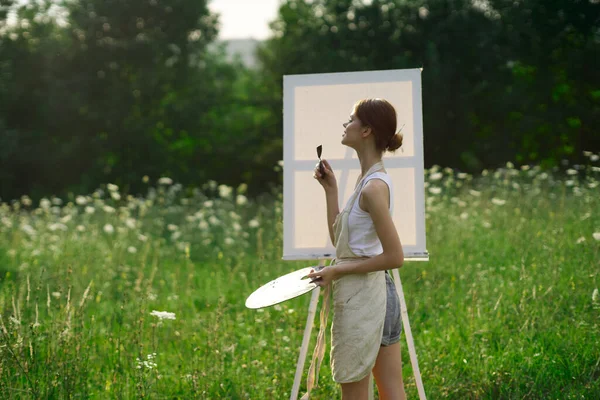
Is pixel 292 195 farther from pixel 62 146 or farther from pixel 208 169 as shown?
pixel 208 169

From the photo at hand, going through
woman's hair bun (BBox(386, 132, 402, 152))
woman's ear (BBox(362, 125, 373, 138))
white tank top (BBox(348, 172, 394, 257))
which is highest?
woman's ear (BBox(362, 125, 373, 138))

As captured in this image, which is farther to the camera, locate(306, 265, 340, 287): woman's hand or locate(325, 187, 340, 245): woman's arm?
locate(325, 187, 340, 245): woman's arm

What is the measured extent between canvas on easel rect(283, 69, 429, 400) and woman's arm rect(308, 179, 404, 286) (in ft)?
2.39

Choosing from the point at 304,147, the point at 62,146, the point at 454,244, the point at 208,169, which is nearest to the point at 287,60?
the point at 208,169

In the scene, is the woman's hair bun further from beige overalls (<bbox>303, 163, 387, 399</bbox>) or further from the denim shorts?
the denim shorts

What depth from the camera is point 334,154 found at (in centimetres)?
312

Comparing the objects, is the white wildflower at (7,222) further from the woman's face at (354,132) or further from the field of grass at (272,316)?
the woman's face at (354,132)

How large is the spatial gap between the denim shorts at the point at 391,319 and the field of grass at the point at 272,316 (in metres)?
0.96

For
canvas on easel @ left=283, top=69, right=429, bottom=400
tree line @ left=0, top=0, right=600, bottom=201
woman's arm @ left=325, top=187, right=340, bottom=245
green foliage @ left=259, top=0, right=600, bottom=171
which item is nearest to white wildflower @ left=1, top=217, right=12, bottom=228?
canvas on easel @ left=283, top=69, right=429, bottom=400

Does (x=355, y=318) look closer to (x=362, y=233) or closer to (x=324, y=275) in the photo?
(x=324, y=275)

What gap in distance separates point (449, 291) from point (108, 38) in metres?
15.4

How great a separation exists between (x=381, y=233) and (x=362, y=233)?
0.14 m

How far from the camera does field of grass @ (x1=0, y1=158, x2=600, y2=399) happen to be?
321 centimetres

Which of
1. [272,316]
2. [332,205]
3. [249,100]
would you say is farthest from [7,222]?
[249,100]
